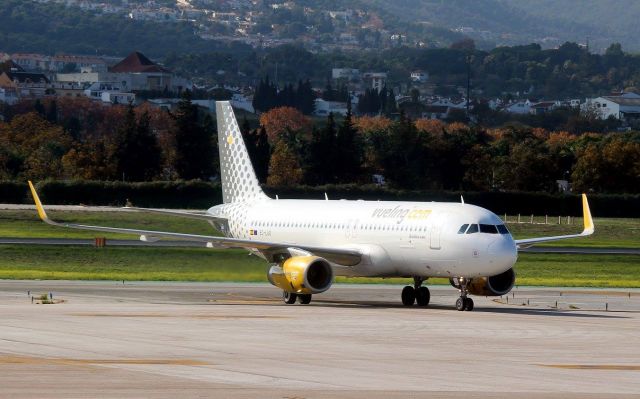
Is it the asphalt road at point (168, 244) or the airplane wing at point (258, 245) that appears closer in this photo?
the airplane wing at point (258, 245)

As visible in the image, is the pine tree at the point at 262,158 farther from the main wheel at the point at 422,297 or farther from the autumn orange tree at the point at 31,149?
the main wheel at the point at 422,297

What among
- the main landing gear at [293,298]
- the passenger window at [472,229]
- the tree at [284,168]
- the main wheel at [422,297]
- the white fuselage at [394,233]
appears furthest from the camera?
the tree at [284,168]

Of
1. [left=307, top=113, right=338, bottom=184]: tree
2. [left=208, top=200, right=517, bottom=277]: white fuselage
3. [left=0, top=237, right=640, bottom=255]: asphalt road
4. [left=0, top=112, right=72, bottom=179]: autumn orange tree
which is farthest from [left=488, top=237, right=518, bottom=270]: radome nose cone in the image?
[left=307, top=113, right=338, bottom=184]: tree

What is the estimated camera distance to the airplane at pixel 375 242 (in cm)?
4703

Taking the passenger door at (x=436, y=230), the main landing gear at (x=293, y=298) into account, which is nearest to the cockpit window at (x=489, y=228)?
the passenger door at (x=436, y=230)

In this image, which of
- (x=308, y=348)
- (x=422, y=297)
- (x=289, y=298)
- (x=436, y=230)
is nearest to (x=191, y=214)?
(x=289, y=298)

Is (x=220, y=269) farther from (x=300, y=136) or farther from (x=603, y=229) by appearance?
(x=300, y=136)

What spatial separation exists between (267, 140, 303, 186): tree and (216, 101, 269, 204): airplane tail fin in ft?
291

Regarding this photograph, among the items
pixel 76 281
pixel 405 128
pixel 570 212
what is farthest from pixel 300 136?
pixel 76 281

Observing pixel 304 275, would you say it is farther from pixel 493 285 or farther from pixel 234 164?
pixel 234 164

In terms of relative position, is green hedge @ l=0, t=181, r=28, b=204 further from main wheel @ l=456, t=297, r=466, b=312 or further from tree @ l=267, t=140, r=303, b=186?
main wheel @ l=456, t=297, r=466, b=312

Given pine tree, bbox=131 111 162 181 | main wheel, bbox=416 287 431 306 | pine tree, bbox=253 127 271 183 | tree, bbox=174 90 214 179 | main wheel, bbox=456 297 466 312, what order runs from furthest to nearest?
pine tree, bbox=253 127 271 183
tree, bbox=174 90 214 179
pine tree, bbox=131 111 162 181
main wheel, bbox=416 287 431 306
main wheel, bbox=456 297 466 312

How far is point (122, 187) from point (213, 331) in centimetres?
8101

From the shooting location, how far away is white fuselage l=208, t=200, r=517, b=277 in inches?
1841
